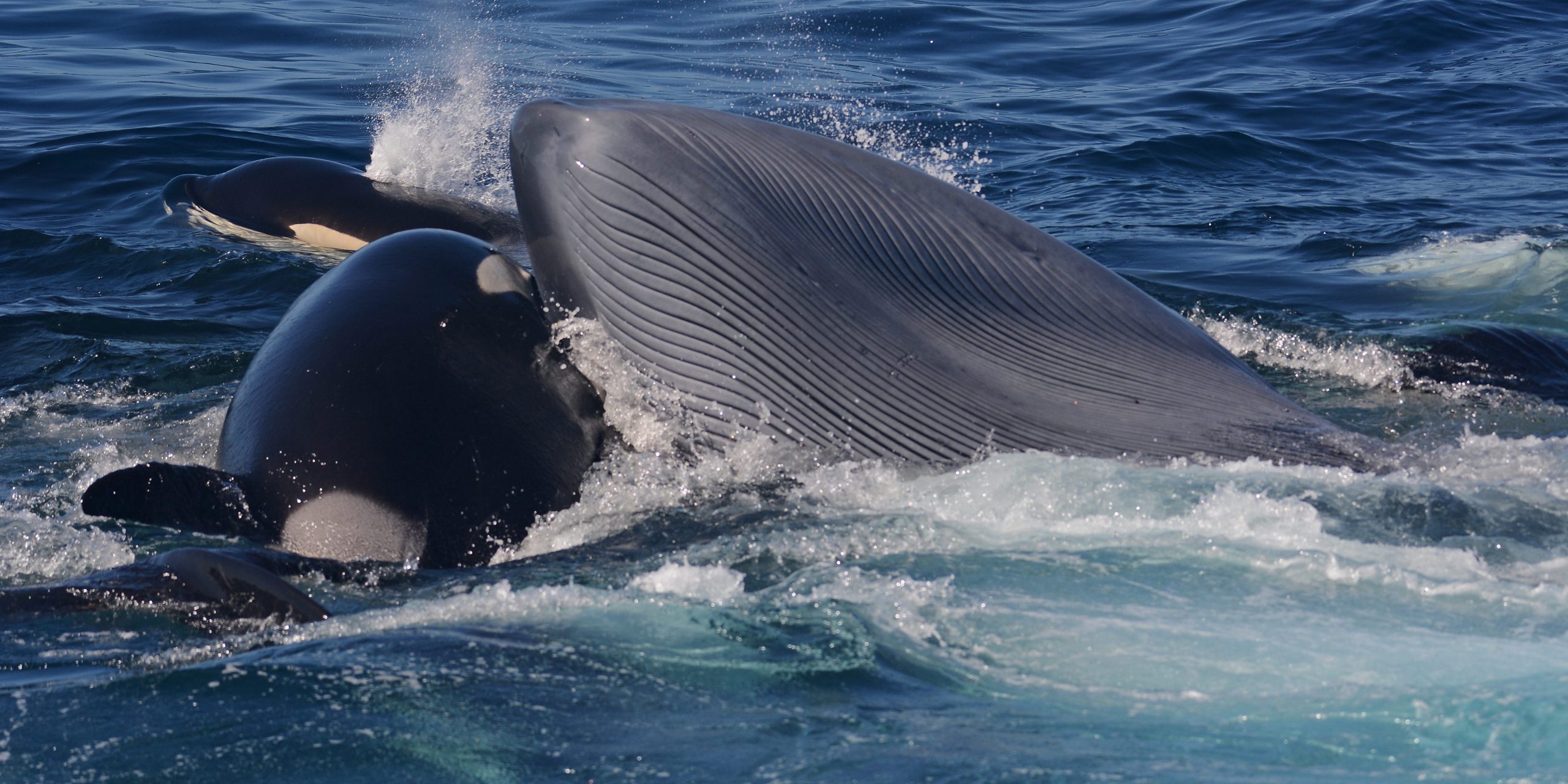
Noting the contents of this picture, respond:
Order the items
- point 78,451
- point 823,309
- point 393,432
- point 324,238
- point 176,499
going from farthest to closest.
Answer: point 324,238 → point 78,451 → point 823,309 → point 393,432 → point 176,499

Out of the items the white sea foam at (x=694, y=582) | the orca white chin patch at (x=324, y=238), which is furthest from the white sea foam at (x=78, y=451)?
the orca white chin patch at (x=324, y=238)

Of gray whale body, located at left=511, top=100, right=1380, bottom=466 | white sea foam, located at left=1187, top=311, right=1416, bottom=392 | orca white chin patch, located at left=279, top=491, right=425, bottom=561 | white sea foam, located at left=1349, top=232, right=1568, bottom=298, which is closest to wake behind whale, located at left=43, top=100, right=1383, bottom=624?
gray whale body, located at left=511, top=100, right=1380, bottom=466

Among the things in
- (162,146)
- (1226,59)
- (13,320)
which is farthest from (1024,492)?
(1226,59)

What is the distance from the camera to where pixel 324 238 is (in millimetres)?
11719

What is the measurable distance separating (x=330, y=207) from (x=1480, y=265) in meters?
9.42

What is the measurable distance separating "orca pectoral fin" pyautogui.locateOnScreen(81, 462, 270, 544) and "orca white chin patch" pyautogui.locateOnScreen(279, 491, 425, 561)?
18 centimetres

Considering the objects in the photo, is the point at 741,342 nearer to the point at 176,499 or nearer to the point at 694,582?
the point at 694,582

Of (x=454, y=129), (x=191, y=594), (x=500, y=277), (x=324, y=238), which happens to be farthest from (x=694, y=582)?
(x=454, y=129)

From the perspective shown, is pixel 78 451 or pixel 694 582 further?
pixel 78 451

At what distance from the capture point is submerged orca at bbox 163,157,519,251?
11562mm

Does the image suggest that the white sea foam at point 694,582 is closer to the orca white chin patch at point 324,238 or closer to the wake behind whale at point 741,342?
the wake behind whale at point 741,342

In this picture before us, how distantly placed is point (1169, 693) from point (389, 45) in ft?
69.6

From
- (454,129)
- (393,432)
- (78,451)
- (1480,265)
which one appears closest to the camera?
(393,432)

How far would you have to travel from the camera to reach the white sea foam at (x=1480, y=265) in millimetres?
10859
